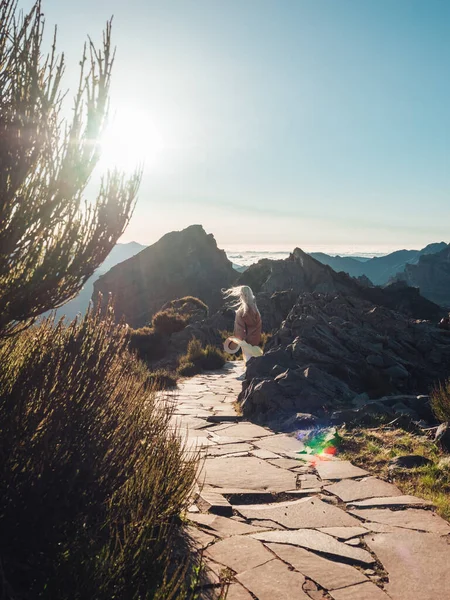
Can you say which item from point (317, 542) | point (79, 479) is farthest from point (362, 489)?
point (79, 479)

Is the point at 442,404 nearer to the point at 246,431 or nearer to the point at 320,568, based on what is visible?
the point at 246,431

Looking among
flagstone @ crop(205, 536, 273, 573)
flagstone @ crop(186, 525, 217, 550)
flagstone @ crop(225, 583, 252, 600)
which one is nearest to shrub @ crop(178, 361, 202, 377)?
flagstone @ crop(186, 525, 217, 550)

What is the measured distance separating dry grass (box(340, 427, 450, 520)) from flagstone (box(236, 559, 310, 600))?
1711mm

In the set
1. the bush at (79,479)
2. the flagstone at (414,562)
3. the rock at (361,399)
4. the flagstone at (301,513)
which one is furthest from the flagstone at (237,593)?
the rock at (361,399)

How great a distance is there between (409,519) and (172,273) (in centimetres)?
9755

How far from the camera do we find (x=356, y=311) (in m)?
14.9

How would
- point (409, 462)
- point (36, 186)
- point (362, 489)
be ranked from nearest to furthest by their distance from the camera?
point (36, 186), point (362, 489), point (409, 462)

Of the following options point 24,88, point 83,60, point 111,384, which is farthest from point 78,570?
point 83,60

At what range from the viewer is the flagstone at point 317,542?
340cm

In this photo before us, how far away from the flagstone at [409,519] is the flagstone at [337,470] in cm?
90

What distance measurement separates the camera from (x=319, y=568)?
127 inches

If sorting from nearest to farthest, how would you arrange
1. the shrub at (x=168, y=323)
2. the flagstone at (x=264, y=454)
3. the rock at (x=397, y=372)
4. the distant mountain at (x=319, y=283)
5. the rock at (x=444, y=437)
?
1. the rock at (x=444, y=437)
2. the flagstone at (x=264, y=454)
3. the rock at (x=397, y=372)
4. the shrub at (x=168, y=323)
5. the distant mountain at (x=319, y=283)

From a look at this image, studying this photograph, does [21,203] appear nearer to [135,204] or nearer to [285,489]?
[135,204]

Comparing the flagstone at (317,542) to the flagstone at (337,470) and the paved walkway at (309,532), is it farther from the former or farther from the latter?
the flagstone at (337,470)
